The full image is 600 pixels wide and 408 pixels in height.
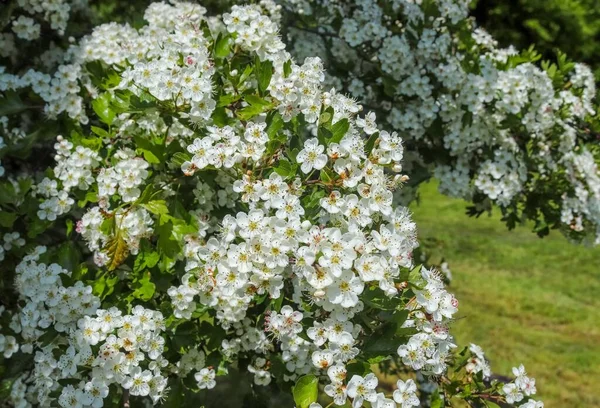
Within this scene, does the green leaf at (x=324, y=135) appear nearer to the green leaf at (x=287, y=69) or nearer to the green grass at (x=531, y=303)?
the green leaf at (x=287, y=69)

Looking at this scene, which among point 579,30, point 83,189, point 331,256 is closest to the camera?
point 331,256

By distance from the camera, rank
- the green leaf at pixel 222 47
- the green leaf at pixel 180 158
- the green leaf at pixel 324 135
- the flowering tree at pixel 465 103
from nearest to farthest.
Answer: the green leaf at pixel 324 135, the green leaf at pixel 180 158, the green leaf at pixel 222 47, the flowering tree at pixel 465 103

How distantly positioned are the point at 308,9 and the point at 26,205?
185 cm

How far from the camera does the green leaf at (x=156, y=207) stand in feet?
7.30

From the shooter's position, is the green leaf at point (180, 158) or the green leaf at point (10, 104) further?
the green leaf at point (10, 104)

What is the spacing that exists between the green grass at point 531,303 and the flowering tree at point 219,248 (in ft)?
9.25

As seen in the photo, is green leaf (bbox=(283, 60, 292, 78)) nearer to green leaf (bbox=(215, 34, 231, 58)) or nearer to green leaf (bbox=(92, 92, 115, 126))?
green leaf (bbox=(215, 34, 231, 58))

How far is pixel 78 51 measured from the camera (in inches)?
123

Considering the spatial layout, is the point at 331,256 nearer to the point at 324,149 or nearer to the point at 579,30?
the point at 324,149

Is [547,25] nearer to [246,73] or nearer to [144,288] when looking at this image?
[246,73]

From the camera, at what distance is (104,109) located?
269 cm

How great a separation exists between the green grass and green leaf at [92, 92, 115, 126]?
2.92 meters

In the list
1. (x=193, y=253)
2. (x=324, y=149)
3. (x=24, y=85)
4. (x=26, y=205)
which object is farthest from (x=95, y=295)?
(x=24, y=85)

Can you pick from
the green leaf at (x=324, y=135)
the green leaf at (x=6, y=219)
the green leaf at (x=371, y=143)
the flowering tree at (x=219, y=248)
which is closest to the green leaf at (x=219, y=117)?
the flowering tree at (x=219, y=248)
